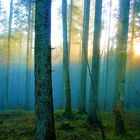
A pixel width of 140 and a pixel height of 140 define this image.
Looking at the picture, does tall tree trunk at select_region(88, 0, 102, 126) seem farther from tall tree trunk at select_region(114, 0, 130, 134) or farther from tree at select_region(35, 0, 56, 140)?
tree at select_region(35, 0, 56, 140)

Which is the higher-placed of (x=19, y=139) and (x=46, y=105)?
(x=46, y=105)

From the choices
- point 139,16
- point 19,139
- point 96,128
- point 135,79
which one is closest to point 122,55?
point 96,128

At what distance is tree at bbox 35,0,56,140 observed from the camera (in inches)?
345

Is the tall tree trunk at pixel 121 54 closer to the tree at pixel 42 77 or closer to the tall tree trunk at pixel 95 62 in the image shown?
the tall tree trunk at pixel 95 62

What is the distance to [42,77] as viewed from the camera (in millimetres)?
8766

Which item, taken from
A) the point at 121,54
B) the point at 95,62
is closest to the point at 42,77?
the point at 121,54

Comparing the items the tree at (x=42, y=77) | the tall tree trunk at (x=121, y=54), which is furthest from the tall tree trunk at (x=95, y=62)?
the tree at (x=42, y=77)

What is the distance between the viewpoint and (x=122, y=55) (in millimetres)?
11297

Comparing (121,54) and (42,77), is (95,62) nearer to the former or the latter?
(121,54)

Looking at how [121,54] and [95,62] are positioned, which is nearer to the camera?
[121,54]

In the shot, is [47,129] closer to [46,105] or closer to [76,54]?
[46,105]

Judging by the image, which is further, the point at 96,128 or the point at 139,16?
the point at 139,16

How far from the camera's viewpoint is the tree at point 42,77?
877 cm

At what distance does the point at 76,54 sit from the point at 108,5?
64.0ft
